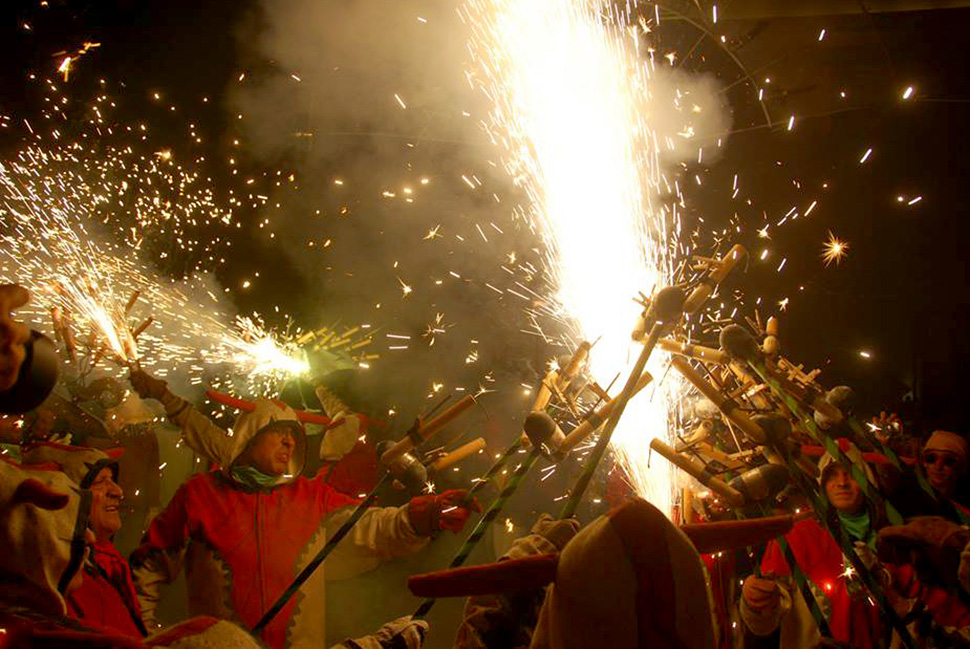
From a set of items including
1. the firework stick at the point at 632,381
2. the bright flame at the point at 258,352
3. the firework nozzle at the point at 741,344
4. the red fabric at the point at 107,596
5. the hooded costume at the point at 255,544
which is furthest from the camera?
the bright flame at the point at 258,352

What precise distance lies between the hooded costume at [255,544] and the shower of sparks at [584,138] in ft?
7.65

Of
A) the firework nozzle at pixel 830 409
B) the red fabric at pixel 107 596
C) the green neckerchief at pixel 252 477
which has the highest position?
the green neckerchief at pixel 252 477

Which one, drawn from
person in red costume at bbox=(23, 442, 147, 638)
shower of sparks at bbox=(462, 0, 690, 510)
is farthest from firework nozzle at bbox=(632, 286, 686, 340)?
person in red costume at bbox=(23, 442, 147, 638)

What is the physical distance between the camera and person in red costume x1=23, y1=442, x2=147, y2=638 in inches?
117

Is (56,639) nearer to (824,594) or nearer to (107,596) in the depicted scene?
(107,596)

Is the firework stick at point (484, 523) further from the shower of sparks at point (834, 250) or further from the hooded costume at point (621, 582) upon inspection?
the shower of sparks at point (834, 250)

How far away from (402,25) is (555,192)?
10.4 ft

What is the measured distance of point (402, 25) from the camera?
7.30 m

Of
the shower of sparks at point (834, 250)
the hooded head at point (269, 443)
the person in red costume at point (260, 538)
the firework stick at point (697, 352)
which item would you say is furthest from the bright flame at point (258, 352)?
the shower of sparks at point (834, 250)

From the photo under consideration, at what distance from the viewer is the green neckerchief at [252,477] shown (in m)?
4.11

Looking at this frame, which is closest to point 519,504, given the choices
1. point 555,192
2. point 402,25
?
point 555,192

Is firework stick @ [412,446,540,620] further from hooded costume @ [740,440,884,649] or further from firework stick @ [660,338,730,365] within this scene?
hooded costume @ [740,440,884,649]

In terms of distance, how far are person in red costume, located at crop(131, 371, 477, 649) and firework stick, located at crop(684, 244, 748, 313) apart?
2.02 metres

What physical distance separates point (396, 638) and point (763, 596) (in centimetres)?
197
